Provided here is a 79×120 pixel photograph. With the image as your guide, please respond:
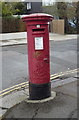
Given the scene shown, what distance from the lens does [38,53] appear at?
4215 mm

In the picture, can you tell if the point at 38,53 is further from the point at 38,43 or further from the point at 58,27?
the point at 58,27

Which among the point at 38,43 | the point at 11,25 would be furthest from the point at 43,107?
the point at 11,25

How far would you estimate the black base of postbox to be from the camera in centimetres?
432

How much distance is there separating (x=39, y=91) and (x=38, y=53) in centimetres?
77

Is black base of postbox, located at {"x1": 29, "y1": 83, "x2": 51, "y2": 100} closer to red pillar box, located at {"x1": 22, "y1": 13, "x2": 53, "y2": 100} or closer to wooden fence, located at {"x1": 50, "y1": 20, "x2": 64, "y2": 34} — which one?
red pillar box, located at {"x1": 22, "y1": 13, "x2": 53, "y2": 100}

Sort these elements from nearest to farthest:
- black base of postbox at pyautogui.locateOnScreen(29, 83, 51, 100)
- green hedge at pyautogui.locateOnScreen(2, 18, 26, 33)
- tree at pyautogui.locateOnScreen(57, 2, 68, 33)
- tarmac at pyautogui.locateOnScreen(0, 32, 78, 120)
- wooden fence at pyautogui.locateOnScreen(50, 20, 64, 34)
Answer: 1. tarmac at pyautogui.locateOnScreen(0, 32, 78, 120)
2. black base of postbox at pyautogui.locateOnScreen(29, 83, 51, 100)
3. green hedge at pyautogui.locateOnScreen(2, 18, 26, 33)
4. wooden fence at pyautogui.locateOnScreen(50, 20, 64, 34)
5. tree at pyautogui.locateOnScreen(57, 2, 68, 33)

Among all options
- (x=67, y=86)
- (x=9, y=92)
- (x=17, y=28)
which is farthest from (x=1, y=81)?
(x=17, y=28)

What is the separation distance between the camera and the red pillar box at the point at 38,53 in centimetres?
411

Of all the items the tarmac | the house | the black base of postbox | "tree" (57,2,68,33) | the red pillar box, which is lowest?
the tarmac

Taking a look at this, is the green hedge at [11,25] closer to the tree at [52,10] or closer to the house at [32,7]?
the tree at [52,10]

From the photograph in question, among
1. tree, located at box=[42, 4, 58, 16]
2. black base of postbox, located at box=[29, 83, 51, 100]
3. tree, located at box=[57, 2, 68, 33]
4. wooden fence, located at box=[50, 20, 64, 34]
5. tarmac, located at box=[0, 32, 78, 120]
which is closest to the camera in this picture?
tarmac, located at box=[0, 32, 78, 120]

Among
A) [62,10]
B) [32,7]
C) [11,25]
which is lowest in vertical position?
[11,25]

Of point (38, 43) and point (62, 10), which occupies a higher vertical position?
point (62, 10)

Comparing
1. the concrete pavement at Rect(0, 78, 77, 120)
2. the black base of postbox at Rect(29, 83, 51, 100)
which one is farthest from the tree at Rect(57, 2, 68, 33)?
the black base of postbox at Rect(29, 83, 51, 100)
